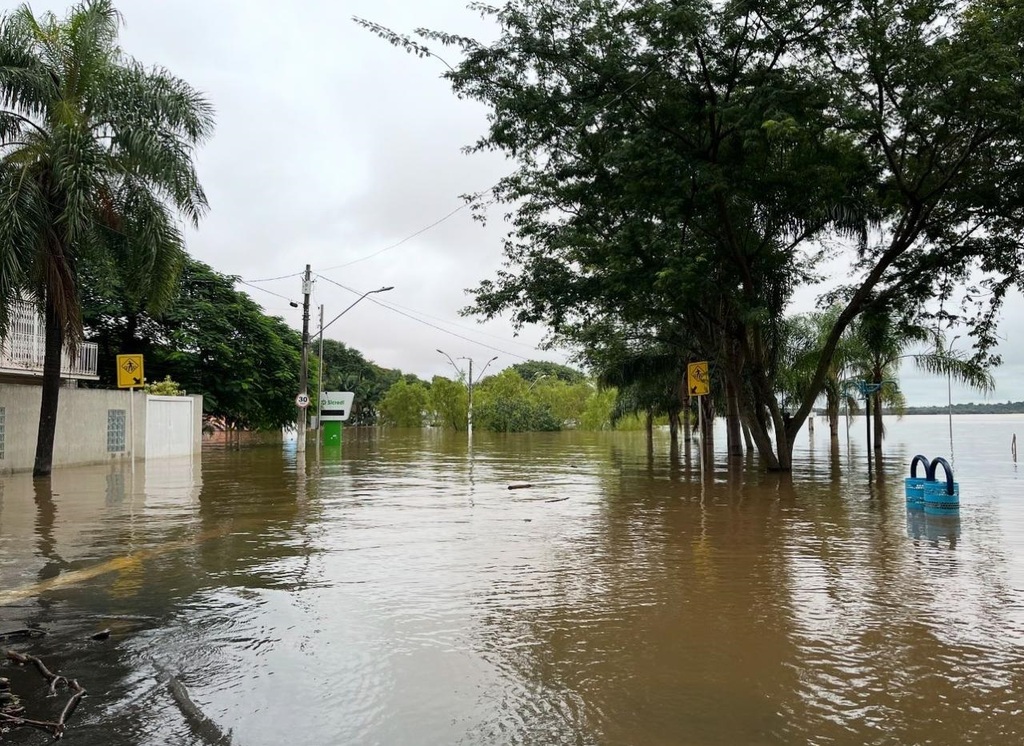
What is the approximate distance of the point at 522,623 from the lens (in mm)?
6285

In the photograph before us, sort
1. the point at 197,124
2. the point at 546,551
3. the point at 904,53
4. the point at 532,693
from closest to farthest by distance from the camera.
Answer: the point at 532,693, the point at 546,551, the point at 904,53, the point at 197,124

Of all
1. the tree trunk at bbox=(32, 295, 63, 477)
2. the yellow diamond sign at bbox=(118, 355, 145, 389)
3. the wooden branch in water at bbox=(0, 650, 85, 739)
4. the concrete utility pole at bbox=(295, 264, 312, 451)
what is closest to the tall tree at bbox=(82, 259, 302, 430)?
the concrete utility pole at bbox=(295, 264, 312, 451)

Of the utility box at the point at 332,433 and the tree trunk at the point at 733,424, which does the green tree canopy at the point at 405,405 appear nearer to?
the utility box at the point at 332,433

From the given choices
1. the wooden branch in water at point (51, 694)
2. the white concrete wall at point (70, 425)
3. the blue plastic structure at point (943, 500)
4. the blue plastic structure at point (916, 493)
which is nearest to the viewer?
the wooden branch in water at point (51, 694)

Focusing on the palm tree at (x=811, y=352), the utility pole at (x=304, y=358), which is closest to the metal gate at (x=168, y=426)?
the utility pole at (x=304, y=358)

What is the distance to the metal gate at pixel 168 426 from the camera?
26.3 meters

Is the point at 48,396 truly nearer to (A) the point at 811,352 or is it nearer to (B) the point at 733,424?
(B) the point at 733,424

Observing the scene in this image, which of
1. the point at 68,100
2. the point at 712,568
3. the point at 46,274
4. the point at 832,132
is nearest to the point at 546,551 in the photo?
the point at 712,568

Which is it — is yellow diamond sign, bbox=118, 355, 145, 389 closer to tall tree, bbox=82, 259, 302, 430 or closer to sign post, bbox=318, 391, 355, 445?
tall tree, bbox=82, 259, 302, 430

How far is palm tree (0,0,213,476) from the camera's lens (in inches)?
697

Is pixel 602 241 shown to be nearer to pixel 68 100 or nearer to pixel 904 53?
pixel 904 53

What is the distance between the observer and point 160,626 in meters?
6.14

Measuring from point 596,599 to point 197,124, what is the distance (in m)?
16.9

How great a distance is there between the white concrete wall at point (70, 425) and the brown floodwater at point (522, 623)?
846 centimetres
